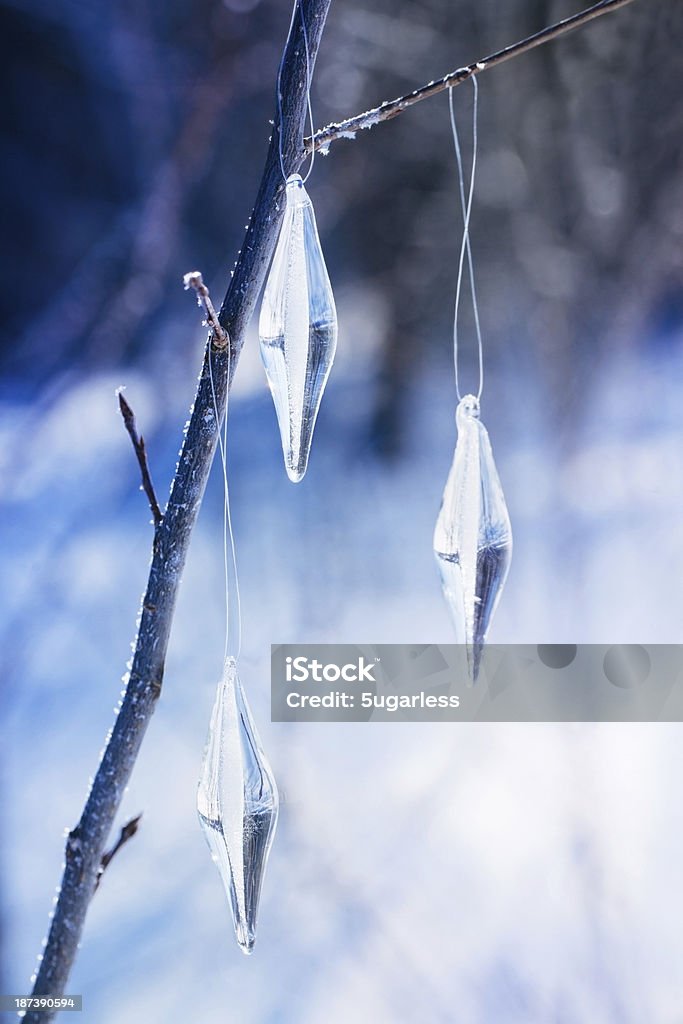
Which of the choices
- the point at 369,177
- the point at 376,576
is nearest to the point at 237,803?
the point at 376,576

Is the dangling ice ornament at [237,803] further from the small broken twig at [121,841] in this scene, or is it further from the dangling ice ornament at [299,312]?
the dangling ice ornament at [299,312]

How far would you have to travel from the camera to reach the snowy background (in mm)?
729

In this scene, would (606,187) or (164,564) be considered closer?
(164,564)

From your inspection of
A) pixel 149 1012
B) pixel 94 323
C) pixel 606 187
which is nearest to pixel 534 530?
pixel 606 187

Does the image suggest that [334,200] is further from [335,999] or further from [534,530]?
[335,999]

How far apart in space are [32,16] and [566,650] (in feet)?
2.43

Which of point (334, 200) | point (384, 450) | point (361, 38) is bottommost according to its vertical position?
point (384, 450)

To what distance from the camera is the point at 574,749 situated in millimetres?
753

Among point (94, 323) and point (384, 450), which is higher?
point (94, 323)

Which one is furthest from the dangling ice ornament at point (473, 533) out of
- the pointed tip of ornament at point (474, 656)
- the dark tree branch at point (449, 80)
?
the dark tree branch at point (449, 80)

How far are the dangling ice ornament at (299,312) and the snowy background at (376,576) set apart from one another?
0.45 metres

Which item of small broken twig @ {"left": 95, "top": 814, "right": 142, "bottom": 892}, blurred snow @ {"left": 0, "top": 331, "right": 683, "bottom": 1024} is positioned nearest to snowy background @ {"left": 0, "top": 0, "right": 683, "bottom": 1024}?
blurred snow @ {"left": 0, "top": 331, "right": 683, "bottom": 1024}

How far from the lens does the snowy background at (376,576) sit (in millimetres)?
729

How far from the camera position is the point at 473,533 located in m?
0.32
